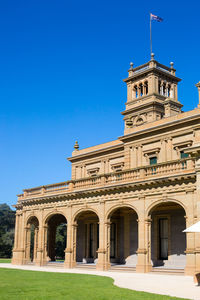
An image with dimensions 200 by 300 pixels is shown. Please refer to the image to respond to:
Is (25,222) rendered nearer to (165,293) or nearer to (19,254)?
(19,254)

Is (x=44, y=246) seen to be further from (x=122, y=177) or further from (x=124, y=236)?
(x=122, y=177)

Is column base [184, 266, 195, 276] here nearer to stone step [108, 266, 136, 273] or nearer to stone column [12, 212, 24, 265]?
stone step [108, 266, 136, 273]

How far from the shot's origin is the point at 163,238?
89.8 feet

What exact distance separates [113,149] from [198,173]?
1605 cm

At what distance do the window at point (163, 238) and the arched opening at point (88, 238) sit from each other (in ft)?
23.5

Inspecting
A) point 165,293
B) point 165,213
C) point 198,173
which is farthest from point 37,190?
point 165,293

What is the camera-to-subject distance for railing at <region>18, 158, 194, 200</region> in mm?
23719

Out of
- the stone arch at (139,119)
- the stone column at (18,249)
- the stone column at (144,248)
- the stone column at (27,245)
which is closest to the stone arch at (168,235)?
the stone column at (144,248)

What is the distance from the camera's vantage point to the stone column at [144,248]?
957 inches

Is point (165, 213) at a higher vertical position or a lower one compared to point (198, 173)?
lower

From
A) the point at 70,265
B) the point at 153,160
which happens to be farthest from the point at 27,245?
the point at 153,160

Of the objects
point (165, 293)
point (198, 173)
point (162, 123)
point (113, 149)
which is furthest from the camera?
point (113, 149)

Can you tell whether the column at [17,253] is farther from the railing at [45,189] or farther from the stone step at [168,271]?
the stone step at [168,271]

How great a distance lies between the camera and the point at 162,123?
97.6ft
